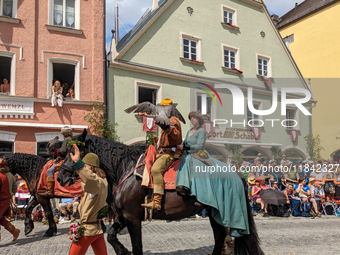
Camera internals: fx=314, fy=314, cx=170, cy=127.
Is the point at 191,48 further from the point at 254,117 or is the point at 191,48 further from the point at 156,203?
the point at 156,203

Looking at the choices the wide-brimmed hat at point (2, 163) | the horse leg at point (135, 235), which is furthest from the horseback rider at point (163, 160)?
the wide-brimmed hat at point (2, 163)

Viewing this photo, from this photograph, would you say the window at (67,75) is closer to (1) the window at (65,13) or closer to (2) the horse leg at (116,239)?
(1) the window at (65,13)

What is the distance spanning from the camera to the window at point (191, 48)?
651 inches

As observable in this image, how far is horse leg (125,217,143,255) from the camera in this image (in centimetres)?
456

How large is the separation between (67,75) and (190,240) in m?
9.80

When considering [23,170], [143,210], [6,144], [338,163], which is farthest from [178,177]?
[6,144]

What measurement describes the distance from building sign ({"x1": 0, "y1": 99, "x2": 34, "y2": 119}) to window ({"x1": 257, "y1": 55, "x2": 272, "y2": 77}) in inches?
515

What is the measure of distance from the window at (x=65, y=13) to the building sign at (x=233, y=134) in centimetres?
1157

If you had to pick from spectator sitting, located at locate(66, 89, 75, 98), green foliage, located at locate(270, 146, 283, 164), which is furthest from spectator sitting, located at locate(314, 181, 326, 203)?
spectator sitting, located at locate(66, 89, 75, 98)

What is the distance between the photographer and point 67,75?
13898 mm

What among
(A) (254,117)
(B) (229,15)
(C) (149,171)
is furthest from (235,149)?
(B) (229,15)

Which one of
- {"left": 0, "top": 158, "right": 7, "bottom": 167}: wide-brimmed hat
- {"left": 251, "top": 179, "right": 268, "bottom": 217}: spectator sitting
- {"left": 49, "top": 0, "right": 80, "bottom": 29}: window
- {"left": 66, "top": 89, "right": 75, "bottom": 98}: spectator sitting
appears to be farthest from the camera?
{"left": 49, "top": 0, "right": 80, "bottom": 29}: window

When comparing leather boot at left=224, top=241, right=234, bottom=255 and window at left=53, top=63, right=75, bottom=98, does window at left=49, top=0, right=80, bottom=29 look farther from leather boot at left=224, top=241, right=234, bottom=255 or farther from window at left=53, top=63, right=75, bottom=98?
leather boot at left=224, top=241, right=234, bottom=255

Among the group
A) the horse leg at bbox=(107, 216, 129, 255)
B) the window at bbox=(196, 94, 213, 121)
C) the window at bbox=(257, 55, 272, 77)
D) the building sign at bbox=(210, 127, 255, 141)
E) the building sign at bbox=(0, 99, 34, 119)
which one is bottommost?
the horse leg at bbox=(107, 216, 129, 255)
